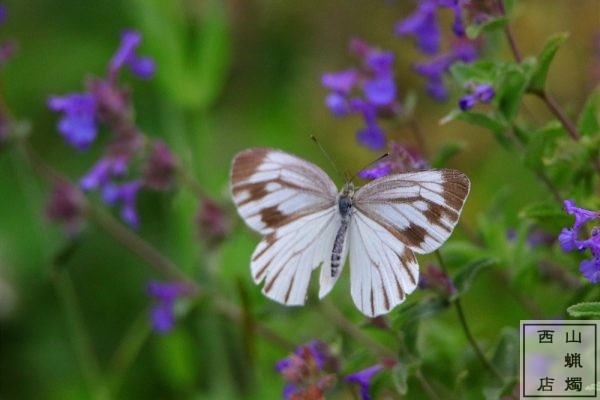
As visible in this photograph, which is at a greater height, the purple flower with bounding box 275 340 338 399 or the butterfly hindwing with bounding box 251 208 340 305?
the butterfly hindwing with bounding box 251 208 340 305

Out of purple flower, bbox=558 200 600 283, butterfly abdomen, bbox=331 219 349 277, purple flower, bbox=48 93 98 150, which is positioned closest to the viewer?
purple flower, bbox=558 200 600 283

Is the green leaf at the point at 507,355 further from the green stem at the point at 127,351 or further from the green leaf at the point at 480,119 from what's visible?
the green stem at the point at 127,351

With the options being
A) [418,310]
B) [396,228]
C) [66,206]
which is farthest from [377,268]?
[66,206]

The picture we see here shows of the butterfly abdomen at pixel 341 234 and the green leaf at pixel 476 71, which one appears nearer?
the butterfly abdomen at pixel 341 234

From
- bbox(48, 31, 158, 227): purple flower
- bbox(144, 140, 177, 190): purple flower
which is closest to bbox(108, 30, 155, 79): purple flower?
bbox(48, 31, 158, 227): purple flower

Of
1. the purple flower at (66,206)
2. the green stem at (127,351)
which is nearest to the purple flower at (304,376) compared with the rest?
the purple flower at (66,206)

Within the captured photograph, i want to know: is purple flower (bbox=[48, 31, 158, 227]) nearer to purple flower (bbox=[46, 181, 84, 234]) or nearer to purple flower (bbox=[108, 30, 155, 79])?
purple flower (bbox=[108, 30, 155, 79])

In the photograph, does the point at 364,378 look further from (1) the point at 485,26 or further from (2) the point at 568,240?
(1) the point at 485,26
